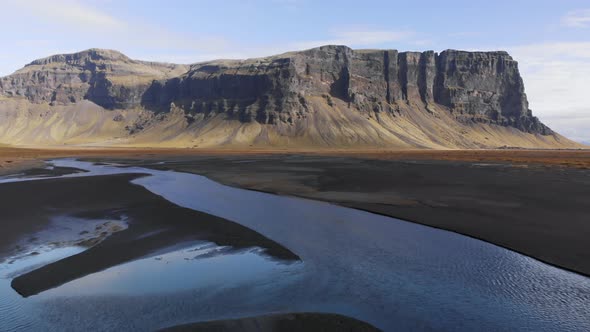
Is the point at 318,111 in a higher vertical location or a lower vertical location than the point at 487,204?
higher

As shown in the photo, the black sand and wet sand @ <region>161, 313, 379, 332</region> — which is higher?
the black sand

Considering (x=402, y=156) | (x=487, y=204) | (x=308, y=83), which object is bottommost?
(x=402, y=156)

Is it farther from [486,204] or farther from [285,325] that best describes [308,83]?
[285,325]

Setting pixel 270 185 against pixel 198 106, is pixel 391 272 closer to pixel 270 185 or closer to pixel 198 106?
pixel 270 185

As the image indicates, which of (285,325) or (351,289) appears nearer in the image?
(285,325)

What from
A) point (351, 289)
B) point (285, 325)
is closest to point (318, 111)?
point (351, 289)

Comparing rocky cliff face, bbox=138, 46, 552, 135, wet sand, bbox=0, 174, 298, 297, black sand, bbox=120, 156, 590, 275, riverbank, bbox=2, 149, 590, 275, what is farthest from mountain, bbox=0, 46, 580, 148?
wet sand, bbox=0, 174, 298, 297

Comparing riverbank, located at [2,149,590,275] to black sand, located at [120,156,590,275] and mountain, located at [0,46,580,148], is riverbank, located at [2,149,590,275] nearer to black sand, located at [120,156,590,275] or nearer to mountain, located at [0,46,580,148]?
black sand, located at [120,156,590,275]

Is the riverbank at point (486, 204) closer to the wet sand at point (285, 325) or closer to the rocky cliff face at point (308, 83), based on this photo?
the wet sand at point (285, 325)

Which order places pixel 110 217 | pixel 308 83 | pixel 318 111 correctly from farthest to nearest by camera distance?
1. pixel 308 83
2. pixel 318 111
3. pixel 110 217
